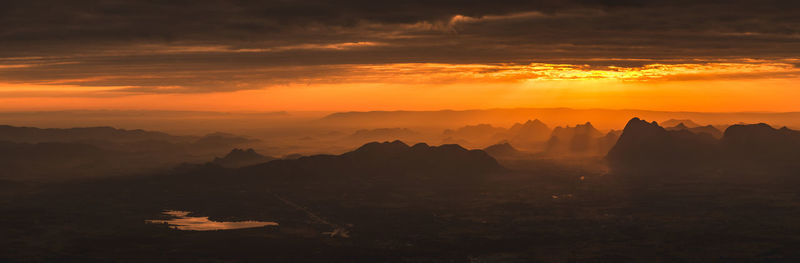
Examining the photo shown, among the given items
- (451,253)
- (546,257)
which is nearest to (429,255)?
(451,253)

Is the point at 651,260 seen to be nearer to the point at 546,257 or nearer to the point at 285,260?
the point at 546,257

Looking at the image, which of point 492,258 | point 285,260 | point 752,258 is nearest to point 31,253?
point 285,260

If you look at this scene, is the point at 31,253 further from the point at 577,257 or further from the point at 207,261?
the point at 577,257

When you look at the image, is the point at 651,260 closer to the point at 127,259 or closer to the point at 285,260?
the point at 285,260

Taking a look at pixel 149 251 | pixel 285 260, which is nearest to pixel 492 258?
pixel 285 260

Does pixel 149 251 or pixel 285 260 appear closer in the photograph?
pixel 285 260

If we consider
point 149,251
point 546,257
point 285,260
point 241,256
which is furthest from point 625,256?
point 149,251

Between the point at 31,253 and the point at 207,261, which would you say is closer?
the point at 207,261
